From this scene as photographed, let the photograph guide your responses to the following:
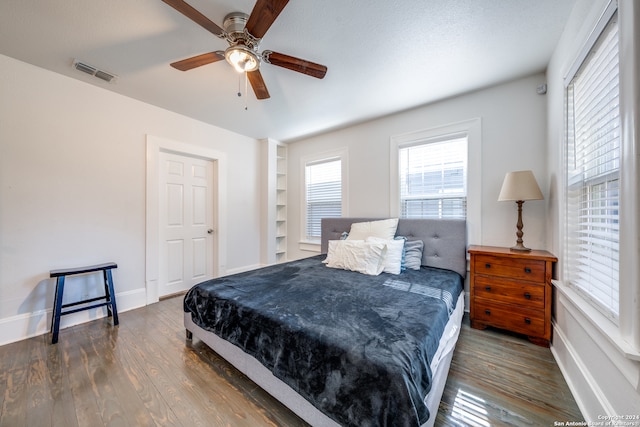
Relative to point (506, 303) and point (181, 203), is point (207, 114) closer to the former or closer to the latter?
point (181, 203)

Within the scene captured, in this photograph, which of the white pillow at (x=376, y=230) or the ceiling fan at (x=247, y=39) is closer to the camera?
the ceiling fan at (x=247, y=39)

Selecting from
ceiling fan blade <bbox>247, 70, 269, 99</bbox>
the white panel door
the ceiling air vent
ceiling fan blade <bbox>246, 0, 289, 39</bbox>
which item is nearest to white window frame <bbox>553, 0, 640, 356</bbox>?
ceiling fan blade <bbox>246, 0, 289, 39</bbox>

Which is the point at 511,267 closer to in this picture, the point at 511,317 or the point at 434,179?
the point at 511,317

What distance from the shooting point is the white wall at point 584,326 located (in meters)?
0.93

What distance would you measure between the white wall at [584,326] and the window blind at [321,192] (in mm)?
2453

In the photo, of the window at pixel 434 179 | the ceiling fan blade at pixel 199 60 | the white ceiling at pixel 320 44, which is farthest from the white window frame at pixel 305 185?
the ceiling fan blade at pixel 199 60

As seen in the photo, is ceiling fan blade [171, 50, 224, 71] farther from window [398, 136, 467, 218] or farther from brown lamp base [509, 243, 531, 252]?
brown lamp base [509, 243, 531, 252]

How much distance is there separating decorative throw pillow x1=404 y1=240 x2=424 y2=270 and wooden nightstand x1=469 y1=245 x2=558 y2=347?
49cm

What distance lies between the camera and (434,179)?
2896mm

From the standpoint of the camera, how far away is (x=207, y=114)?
10.6 feet

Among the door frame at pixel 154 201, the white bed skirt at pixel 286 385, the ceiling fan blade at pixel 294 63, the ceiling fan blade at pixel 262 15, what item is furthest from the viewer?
the door frame at pixel 154 201

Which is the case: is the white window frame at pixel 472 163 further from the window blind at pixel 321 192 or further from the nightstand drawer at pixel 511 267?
the window blind at pixel 321 192

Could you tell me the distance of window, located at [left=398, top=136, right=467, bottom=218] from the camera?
2.73 m

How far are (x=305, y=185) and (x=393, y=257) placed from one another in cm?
232
